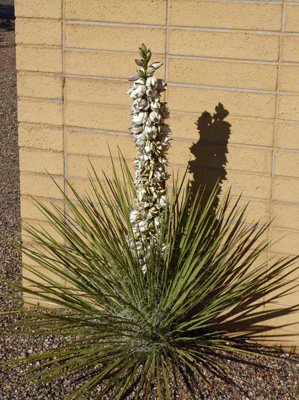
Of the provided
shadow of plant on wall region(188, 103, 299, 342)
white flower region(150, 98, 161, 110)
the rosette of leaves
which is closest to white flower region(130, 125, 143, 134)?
white flower region(150, 98, 161, 110)

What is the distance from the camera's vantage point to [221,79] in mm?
3391

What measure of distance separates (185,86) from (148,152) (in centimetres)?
67

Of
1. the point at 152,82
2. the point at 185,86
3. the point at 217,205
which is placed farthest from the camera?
the point at 217,205

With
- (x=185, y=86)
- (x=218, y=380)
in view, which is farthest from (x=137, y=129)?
(x=218, y=380)

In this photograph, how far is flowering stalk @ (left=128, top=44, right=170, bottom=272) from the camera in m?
2.89

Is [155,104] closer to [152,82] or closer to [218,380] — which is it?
[152,82]

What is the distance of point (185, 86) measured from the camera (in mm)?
3453

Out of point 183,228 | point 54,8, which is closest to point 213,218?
point 183,228

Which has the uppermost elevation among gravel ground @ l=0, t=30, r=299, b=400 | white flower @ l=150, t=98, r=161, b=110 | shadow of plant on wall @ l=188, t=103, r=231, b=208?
white flower @ l=150, t=98, r=161, b=110

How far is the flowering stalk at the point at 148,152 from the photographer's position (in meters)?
2.89

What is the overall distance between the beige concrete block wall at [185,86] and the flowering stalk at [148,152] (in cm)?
48

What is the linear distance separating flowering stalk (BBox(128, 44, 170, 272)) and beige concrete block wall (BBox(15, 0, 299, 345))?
1.57 ft

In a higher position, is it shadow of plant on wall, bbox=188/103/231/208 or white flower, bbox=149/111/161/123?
white flower, bbox=149/111/161/123

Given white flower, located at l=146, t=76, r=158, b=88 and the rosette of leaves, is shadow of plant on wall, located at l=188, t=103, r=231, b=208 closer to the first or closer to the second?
the rosette of leaves
